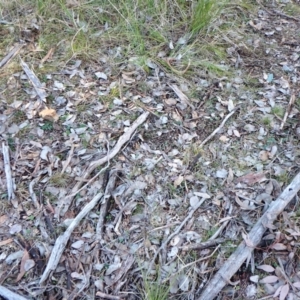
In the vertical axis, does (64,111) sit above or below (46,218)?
above

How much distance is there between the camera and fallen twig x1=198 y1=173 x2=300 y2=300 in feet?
6.70

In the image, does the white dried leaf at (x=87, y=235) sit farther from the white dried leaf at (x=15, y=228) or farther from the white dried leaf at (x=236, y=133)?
the white dried leaf at (x=236, y=133)

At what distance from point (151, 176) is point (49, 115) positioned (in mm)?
805

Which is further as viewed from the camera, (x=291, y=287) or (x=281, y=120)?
(x=281, y=120)

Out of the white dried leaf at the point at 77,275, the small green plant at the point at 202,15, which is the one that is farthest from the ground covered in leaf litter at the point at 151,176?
the small green plant at the point at 202,15

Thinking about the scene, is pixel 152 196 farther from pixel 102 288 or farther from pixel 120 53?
pixel 120 53

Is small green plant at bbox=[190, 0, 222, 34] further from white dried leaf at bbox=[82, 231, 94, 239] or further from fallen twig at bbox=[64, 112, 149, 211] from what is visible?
white dried leaf at bbox=[82, 231, 94, 239]

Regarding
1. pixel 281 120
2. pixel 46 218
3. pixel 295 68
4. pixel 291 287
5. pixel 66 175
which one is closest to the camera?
pixel 291 287

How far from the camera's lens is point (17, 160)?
2.53 meters

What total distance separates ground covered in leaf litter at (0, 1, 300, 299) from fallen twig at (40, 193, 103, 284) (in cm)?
3

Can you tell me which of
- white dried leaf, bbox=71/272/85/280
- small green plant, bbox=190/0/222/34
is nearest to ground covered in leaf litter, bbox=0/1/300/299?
white dried leaf, bbox=71/272/85/280

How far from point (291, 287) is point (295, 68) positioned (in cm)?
174

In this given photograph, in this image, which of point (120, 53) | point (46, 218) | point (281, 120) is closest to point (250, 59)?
point (281, 120)

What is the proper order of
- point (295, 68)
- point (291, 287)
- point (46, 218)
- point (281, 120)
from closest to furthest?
1. point (291, 287)
2. point (46, 218)
3. point (281, 120)
4. point (295, 68)
